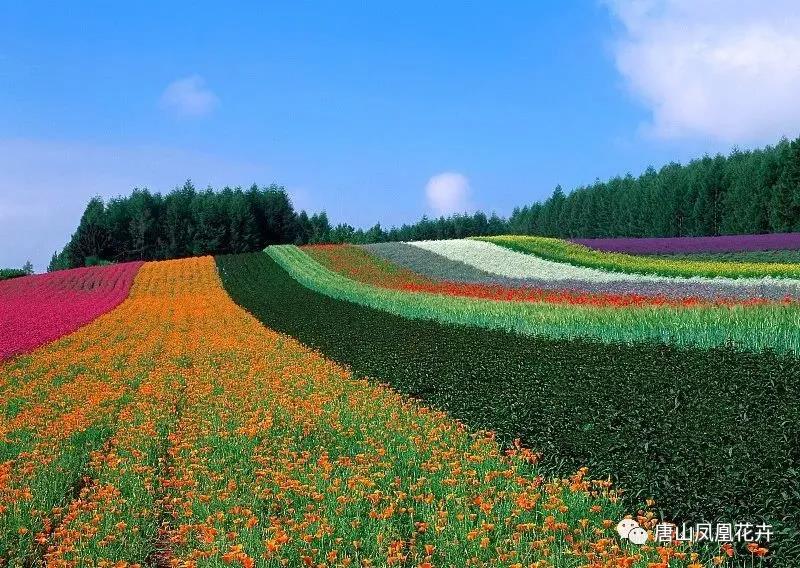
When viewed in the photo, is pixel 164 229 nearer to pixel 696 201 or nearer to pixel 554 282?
pixel 696 201

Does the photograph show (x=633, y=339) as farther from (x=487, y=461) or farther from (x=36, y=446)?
(x=36, y=446)

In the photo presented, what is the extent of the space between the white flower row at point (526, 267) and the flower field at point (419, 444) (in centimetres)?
1581

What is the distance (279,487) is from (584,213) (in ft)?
325

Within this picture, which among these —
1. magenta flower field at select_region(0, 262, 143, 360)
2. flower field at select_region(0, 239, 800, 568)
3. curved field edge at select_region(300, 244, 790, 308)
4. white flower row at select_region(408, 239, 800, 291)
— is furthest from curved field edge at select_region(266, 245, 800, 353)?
white flower row at select_region(408, 239, 800, 291)

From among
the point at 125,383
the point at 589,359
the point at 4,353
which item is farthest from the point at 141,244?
the point at 589,359

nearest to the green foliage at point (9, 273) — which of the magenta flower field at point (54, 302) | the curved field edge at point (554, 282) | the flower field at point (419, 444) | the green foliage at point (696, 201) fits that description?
the magenta flower field at point (54, 302)

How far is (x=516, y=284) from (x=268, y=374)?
2166 cm

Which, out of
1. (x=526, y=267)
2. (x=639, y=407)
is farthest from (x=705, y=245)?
(x=639, y=407)

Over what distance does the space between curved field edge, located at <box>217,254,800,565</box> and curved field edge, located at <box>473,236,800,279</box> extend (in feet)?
69.8

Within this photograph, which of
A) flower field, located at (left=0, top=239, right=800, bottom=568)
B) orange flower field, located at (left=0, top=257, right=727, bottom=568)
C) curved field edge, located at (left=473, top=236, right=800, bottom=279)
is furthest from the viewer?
curved field edge, located at (left=473, top=236, right=800, bottom=279)

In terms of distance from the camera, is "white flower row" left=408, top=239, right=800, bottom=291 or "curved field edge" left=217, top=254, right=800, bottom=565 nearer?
"curved field edge" left=217, top=254, right=800, bottom=565

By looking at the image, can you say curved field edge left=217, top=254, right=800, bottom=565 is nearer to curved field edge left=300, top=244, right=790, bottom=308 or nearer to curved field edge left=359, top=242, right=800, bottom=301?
curved field edge left=300, top=244, right=790, bottom=308

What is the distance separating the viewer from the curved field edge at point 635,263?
116ft

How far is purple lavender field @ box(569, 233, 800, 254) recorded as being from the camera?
4969 centimetres
